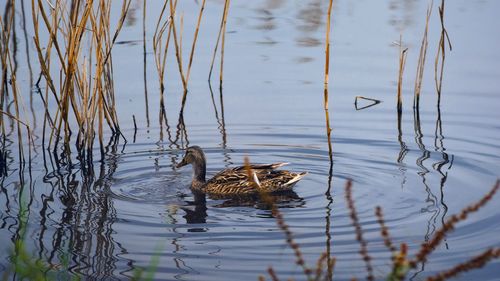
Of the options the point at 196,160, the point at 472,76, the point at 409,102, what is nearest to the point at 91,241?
the point at 196,160

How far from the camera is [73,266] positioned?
623cm

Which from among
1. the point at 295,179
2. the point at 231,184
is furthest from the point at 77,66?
the point at 295,179

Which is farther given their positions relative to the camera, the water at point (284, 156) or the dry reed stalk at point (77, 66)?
the dry reed stalk at point (77, 66)

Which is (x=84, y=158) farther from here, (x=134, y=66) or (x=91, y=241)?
(x=134, y=66)

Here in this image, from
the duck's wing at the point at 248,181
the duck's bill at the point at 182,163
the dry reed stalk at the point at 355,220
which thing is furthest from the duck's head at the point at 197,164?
the dry reed stalk at the point at 355,220

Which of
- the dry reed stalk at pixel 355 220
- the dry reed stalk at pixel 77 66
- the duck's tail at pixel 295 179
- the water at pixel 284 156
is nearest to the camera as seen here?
the dry reed stalk at pixel 355 220

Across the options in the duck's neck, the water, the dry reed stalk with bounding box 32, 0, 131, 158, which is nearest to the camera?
the water

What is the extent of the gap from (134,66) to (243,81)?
1.54m

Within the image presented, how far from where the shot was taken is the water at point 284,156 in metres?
6.60

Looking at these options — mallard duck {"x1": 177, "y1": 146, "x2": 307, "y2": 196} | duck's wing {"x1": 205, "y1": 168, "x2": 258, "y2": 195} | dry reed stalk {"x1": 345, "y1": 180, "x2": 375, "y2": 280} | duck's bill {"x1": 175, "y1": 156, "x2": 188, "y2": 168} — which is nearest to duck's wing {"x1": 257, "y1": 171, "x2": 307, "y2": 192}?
mallard duck {"x1": 177, "y1": 146, "x2": 307, "y2": 196}

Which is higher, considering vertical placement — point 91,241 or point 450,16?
point 450,16

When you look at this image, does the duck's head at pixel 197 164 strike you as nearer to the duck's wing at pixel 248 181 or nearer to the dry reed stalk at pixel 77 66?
the duck's wing at pixel 248 181

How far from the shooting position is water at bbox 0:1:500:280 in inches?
260

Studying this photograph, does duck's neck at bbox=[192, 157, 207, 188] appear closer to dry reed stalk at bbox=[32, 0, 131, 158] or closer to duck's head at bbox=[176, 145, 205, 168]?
duck's head at bbox=[176, 145, 205, 168]
